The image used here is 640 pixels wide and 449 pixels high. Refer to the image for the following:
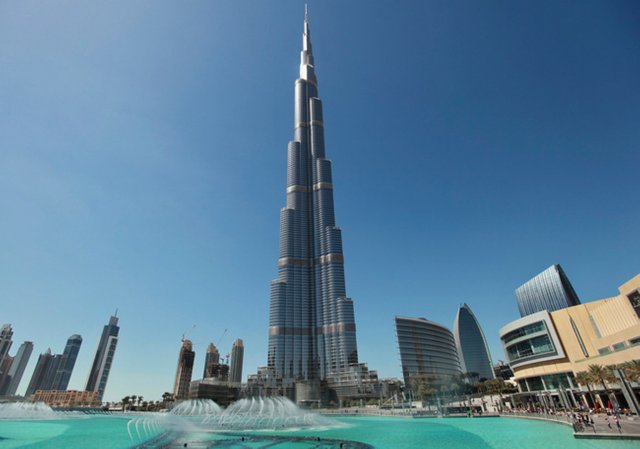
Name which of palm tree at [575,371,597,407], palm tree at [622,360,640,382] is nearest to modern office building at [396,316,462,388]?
palm tree at [575,371,597,407]

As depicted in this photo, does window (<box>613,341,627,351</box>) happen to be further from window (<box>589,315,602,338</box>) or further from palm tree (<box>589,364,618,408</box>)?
window (<box>589,315,602,338</box>)

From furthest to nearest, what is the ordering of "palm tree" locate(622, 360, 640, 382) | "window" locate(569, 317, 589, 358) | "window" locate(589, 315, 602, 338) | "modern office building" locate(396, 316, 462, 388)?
"modern office building" locate(396, 316, 462, 388) → "window" locate(569, 317, 589, 358) → "window" locate(589, 315, 602, 338) → "palm tree" locate(622, 360, 640, 382)

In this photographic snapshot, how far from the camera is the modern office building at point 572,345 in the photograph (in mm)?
55688

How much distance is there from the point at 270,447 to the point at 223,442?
24.6 feet

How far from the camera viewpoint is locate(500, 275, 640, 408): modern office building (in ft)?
183

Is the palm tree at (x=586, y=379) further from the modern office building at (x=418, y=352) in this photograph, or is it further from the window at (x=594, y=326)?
the modern office building at (x=418, y=352)

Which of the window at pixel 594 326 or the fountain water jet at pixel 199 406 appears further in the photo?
the fountain water jet at pixel 199 406

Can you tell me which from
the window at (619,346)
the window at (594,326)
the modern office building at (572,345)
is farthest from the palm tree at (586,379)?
the window at (594,326)

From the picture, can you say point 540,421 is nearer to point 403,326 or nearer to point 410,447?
point 410,447

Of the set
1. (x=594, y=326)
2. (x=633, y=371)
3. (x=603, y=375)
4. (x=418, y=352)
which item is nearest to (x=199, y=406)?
(x=418, y=352)

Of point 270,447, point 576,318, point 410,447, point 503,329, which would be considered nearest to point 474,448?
point 410,447

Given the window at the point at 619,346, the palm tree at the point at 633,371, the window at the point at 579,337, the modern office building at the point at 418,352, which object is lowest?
the palm tree at the point at 633,371

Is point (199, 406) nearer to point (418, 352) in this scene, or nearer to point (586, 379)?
point (418, 352)

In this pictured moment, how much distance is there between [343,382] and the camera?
189 meters
